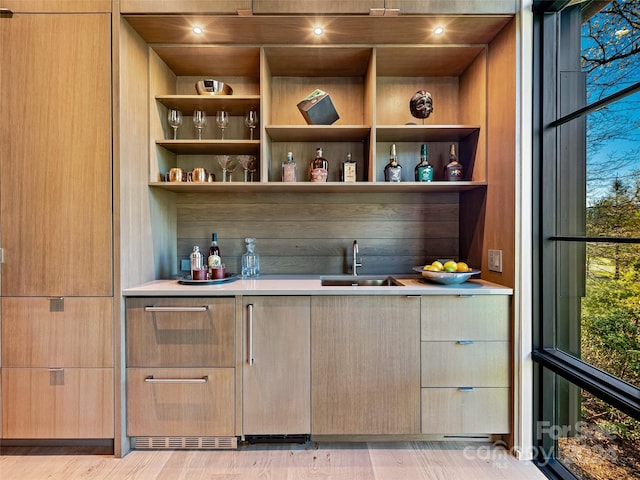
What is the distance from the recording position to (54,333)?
1694 millimetres

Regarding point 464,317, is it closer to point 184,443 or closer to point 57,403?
point 184,443

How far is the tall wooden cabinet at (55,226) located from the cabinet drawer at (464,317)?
5.22 ft

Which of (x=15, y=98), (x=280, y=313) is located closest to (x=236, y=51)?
(x=15, y=98)

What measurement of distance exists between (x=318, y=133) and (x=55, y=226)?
4.86ft

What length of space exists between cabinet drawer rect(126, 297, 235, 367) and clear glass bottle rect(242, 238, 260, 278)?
56cm

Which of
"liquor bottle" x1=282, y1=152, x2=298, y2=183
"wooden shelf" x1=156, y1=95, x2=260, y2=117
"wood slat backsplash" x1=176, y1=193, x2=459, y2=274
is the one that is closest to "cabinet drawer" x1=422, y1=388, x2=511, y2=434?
"wood slat backsplash" x1=176, y1=193, x2=459, y2=274

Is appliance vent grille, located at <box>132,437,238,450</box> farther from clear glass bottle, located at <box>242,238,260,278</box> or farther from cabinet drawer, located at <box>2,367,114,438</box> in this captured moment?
clear glass bottle, located at <box>242,238,260,278</box>

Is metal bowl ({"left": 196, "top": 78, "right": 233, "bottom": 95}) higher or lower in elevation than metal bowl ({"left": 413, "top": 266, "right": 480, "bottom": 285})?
higher

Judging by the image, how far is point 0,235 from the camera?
66.6 inches

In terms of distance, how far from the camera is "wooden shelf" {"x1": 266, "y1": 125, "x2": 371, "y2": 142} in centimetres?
197

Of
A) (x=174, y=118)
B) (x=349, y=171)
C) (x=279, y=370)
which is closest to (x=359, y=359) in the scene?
(x=279, y=370)

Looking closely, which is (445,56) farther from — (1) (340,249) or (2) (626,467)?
(2) (626,467)

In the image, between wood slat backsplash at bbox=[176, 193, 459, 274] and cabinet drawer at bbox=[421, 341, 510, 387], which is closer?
cabinet drawer at bbox=[421, 341, 510, 387]

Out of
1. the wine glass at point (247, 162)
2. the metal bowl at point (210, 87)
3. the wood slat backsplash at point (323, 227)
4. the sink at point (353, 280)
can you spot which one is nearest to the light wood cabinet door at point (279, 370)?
the sink at point (353, 280)
